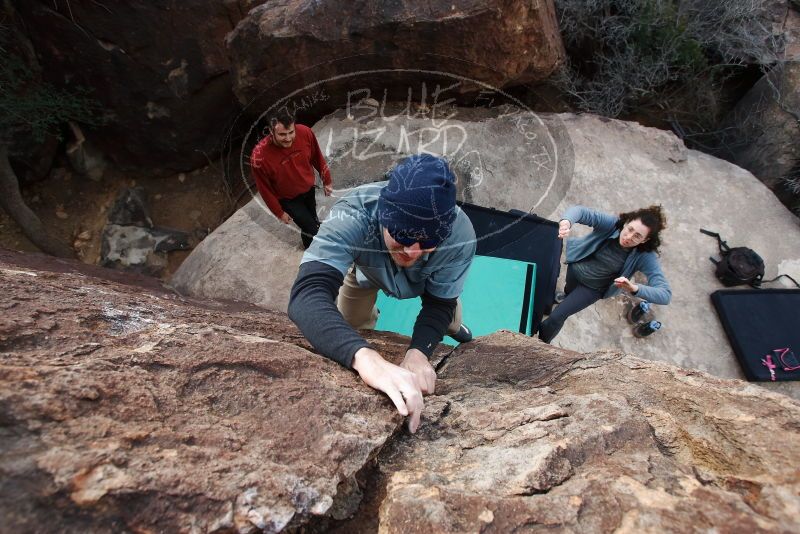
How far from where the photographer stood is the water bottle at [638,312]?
382 centimetres

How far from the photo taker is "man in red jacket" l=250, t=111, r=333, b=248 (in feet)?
9.14

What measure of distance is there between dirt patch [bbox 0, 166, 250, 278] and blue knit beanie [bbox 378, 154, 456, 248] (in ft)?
14.4

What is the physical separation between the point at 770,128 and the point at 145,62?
6.63 metres

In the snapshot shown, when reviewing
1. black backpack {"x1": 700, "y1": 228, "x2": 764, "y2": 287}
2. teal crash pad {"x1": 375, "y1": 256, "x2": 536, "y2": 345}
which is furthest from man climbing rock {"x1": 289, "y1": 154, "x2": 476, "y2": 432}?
black backpack {"x1": 700, "y1": 228, "x2": 764, "y2": 287}

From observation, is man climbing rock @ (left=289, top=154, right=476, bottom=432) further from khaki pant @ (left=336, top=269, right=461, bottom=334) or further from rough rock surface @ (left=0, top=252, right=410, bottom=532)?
khaki pant @ (left=336, top=269, right=461, bottom=334)

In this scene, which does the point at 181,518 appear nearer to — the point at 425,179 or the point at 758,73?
the point at 425,179

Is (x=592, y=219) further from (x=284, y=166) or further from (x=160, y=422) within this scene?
(x=160, y=422)

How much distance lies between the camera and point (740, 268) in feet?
13.5

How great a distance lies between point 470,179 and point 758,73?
4149 millimetres

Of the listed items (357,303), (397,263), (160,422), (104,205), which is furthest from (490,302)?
(104,205)

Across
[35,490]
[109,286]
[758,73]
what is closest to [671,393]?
[35,490]

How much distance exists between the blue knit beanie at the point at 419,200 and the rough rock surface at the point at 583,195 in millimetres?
2246

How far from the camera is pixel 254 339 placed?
4.91 feet

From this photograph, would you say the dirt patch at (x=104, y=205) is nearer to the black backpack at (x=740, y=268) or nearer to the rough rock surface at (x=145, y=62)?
the rough rock surface at (x=145, y=62)
